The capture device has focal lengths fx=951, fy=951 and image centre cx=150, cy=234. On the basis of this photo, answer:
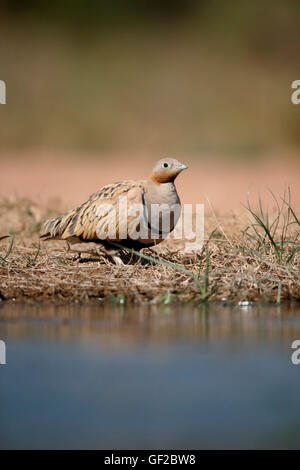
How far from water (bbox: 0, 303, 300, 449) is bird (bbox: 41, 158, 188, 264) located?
1310mm

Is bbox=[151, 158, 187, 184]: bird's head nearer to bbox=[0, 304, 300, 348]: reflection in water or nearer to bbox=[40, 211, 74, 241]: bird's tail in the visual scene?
bbox=[40, 211, 74, 241]: bird's tail

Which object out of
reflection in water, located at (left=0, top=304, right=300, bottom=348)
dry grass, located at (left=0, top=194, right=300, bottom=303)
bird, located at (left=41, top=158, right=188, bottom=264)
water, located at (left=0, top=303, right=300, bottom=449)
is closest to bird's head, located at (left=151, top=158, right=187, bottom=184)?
bird, located at (left=41, top=158, right=188, bottom=264)

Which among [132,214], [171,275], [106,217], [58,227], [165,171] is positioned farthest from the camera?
[58,227]

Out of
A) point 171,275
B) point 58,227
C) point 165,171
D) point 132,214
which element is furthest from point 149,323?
point 58,227

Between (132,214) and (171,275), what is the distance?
1.81 ft

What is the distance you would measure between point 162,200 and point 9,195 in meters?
4.36

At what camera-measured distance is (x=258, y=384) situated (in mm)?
3811

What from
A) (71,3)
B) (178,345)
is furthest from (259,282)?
(71,3)

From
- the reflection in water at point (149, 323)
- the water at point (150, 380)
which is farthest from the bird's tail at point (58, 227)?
the water at point (150, 380)

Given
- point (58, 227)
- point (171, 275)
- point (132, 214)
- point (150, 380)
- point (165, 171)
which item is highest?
point (165, 171)

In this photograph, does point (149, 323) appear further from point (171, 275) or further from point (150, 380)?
point (171, 275)

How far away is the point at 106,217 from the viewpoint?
6.55m

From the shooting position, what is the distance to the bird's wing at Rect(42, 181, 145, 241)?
6449 millimetres
